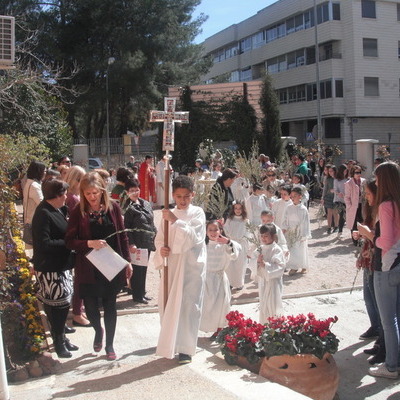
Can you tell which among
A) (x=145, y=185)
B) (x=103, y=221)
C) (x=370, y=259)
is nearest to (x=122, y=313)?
(x=103, y=221)

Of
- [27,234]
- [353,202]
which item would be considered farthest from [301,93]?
[27,234]

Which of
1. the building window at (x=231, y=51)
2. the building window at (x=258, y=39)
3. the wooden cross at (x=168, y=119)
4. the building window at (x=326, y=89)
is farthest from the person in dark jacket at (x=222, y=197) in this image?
the building window at (x=231, y=51)

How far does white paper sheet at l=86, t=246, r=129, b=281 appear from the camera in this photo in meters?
5.03

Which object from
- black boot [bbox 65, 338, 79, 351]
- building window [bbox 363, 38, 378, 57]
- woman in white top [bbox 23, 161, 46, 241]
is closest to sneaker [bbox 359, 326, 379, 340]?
black boot [bbox 65, 338, 79, 351]

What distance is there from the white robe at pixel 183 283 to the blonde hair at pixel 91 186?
59cm

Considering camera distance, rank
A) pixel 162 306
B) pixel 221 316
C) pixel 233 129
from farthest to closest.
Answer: pixel 233 129, pixel 221 316, pixel 162 306

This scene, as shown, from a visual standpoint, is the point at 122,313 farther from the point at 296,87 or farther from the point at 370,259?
the point at 296,87

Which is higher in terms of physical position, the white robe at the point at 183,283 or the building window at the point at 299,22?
the building window at the point at 299,22

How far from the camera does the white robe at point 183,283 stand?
4988 mm

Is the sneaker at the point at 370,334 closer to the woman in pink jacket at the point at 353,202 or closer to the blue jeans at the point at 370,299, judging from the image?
the blue jeans at the point at 370,299

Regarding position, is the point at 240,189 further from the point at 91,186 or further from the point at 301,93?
the point at 301,93

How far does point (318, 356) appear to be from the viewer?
4.82 m

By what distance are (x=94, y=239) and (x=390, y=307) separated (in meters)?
2.71

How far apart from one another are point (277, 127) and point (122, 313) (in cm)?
1819
